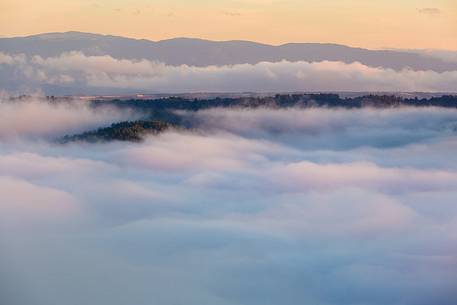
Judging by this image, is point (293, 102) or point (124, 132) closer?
point (124, 132)

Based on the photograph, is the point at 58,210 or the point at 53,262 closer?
the point at 53,262

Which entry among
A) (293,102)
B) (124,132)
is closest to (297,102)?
(293,102)

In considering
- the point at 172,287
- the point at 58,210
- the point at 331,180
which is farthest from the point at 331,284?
the point at 331,180

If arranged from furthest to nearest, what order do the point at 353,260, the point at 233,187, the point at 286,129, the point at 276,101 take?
the point at 286,129 < the point at 276,101 < the point at 233,187 < the point at 353,260

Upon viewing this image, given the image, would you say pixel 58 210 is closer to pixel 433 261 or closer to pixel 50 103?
pixel 50 103

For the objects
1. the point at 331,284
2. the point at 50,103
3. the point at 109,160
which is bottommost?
the point at 331,284

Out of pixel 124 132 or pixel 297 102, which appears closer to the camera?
pixel 124 132

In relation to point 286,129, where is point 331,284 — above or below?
below

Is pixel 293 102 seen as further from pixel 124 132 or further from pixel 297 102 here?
pixel 124 132
